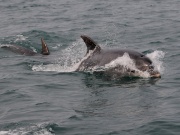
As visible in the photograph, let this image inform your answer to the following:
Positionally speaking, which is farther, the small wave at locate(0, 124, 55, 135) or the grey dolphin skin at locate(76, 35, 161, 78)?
the grey dolphin skin at locate(76, 35, 161, 78)

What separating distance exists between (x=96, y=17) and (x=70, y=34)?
5.69 meters

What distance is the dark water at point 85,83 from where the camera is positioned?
11867mm

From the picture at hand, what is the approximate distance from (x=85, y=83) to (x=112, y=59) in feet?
Result: 4.91

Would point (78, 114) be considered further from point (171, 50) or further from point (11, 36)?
point (11, 36)

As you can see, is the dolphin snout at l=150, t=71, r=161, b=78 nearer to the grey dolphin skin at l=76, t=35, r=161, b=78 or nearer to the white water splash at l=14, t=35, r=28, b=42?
the grey dolphin skin at l=76, t=35, r=161, b=78

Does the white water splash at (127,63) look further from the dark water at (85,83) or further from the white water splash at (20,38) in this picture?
the white water splash at (20,38)

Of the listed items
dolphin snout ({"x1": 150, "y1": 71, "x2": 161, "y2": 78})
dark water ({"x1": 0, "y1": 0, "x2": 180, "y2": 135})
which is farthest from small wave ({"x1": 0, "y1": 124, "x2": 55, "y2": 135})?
dolphin snout ({"x1": 150, "y1": 71, "x2": 161, "y2": 78})

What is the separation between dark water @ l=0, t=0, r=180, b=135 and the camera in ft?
38.9

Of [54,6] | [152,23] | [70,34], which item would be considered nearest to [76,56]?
[70,34]

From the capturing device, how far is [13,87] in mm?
16109

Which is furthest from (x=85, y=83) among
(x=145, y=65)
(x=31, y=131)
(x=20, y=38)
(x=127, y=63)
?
(x=20, y=38)

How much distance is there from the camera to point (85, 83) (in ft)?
53.6

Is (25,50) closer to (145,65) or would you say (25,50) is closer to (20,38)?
(20,38)

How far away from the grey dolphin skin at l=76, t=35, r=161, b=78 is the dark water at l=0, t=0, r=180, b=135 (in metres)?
0.42
